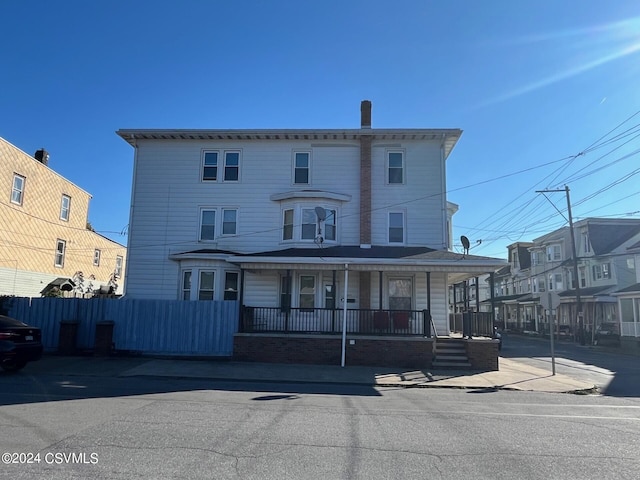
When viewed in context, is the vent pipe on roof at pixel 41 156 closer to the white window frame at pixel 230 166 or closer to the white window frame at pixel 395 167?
the white window frame at pixel 230 166

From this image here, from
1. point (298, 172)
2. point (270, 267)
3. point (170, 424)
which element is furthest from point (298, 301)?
point (170, 424)

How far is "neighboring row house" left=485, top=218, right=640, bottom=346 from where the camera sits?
3412 cm

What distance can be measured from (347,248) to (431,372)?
20.0ft

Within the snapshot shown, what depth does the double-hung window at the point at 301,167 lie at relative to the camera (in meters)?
19.5

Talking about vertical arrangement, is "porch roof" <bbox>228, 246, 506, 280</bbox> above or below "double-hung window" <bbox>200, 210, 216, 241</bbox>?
below

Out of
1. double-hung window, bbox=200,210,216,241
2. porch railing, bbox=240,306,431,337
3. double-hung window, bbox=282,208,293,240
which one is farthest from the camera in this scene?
double-hung window, bbox=200,210,216,241

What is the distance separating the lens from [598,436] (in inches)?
259

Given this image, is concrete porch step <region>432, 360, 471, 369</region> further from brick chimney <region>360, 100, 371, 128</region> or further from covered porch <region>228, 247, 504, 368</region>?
brick chimney <region>360, 100, 371, 128</region>

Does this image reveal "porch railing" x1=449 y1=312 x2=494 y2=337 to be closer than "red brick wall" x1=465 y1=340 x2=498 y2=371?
No

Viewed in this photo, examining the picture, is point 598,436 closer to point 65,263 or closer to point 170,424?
point 170,424

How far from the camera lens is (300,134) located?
19.2 metres

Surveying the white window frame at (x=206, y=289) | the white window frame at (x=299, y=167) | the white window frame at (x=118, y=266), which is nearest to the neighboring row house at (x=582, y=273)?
the white window frame at (x=299, y=167)
